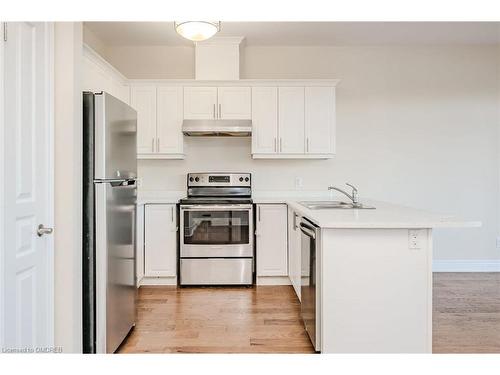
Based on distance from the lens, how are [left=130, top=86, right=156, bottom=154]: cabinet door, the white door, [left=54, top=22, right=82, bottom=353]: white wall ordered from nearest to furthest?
the white door < [left=54, top=22, right=82, bottom=353]: white wall < [left=130, top=86, right=156, bottom=154]: cabinet door

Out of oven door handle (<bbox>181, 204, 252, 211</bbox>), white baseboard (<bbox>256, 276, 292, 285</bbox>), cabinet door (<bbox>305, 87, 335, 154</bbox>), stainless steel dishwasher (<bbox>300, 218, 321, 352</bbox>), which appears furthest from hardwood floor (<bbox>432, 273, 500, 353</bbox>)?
oven door handle (<bbox>181, 204, 252, 211</bbox>)

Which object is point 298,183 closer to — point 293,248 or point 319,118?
point 319,118

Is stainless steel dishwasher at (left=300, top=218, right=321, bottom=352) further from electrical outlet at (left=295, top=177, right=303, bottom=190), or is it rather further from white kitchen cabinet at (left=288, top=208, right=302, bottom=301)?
electrical outlet at (left=295, top=177, right=303, bottom=190)

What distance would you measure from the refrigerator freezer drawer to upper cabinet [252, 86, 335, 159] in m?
1.23

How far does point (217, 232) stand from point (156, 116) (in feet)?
4.75

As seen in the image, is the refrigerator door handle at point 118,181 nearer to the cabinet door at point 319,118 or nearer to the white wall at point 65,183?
the white wall at point 65,183

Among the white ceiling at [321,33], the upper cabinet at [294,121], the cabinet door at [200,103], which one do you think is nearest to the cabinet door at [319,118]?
the upper cabinet at [294,121]

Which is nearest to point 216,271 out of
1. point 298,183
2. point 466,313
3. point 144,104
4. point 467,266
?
point 298,183

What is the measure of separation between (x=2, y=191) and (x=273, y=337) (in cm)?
192

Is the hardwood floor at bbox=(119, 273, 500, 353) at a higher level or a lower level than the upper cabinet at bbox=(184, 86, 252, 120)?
lower

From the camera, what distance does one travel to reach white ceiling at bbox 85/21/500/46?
3619 mm

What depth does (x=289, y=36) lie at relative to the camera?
3.94 m

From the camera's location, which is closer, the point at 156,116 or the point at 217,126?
the point at 217,126

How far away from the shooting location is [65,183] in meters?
1.84
